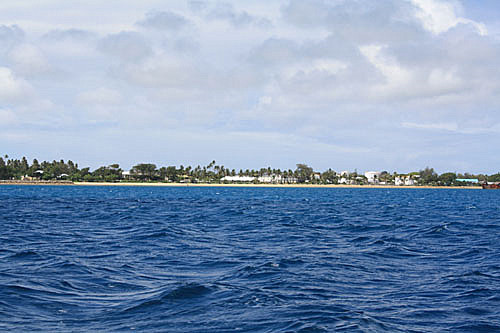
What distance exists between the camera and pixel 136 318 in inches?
542

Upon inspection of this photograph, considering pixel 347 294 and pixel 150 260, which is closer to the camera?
pixel 347 294

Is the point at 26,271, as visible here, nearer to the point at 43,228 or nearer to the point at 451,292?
the point at 451,292

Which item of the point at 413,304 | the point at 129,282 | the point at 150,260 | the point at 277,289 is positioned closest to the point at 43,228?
the point at 150,260

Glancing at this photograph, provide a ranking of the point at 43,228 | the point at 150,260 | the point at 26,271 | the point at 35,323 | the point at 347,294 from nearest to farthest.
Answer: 1. the point at 35,323
2. the point at 347,294
3. the point at 26,271
4. the point at 150,260
5. the point at 43,228

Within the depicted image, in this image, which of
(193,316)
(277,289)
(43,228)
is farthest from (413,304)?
(43,228)

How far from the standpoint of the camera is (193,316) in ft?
46.4

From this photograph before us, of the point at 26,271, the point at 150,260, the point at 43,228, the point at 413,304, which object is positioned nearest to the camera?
the point at 413,304

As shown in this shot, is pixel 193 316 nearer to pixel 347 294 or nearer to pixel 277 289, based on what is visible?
pixel 277 289

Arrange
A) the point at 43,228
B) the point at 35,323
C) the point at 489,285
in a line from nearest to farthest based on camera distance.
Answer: the point at 35,323 → the point at 489,285 → the point at 43,228

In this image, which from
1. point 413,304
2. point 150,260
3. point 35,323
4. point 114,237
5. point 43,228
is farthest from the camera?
point 43,228

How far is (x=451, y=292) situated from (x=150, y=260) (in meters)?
13.7

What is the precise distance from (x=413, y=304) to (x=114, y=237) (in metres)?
23.3

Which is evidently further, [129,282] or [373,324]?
[129,282]

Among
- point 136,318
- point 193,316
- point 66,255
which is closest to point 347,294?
point 193,316
